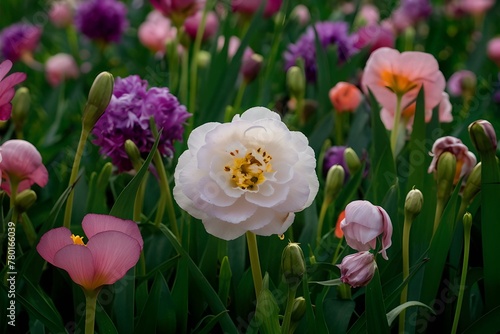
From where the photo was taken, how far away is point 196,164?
71 cm

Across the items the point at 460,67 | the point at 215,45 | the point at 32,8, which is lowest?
the point at 32,8

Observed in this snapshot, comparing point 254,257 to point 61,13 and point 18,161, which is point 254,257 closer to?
point 18,161

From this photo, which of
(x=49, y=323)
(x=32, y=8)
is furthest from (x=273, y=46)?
(x=32, y=8)

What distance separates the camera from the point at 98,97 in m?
0.82

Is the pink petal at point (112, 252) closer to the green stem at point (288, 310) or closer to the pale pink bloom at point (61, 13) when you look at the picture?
the green stem at point (288, 310)

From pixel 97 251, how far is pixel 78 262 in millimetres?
19

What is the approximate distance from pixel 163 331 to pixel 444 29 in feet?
5.54

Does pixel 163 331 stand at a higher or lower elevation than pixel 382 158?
lower

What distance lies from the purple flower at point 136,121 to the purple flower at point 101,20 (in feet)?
3.67

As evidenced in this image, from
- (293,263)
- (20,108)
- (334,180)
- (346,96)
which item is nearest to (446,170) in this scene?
(334,180)

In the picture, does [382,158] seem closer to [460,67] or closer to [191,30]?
[191,30]

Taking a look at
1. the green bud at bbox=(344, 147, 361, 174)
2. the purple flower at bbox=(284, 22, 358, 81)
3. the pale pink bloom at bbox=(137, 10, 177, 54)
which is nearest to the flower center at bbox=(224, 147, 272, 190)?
the green bud at bbox=(344, 147, 361, 174)

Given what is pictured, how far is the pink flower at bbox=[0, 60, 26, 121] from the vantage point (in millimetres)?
763

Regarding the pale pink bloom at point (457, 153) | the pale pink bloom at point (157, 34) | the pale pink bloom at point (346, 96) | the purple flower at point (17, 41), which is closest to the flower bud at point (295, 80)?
the pale pink bloom at point (346, 96)
